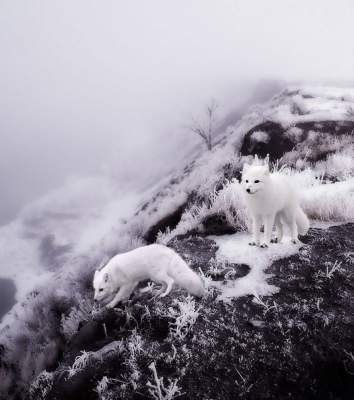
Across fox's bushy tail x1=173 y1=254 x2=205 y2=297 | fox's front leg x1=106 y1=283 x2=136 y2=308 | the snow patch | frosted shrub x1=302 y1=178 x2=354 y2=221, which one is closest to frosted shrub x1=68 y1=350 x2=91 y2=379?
fox's front leg x1=106 y1=283 x2=136 y2=308

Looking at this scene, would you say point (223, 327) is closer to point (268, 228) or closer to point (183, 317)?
point (183, 317)

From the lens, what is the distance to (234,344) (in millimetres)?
3105

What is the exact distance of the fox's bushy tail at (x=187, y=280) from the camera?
3701 millimetres

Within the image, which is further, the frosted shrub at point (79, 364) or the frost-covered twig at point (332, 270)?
the frost-covered twig at point (332, 270)

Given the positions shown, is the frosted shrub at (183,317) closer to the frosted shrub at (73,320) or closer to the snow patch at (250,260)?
the snow patch at (250,260)

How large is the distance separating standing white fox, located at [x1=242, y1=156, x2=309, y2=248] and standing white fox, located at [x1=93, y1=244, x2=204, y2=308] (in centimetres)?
108

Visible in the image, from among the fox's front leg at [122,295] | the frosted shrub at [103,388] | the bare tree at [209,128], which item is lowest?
the bare tree at [209,128]

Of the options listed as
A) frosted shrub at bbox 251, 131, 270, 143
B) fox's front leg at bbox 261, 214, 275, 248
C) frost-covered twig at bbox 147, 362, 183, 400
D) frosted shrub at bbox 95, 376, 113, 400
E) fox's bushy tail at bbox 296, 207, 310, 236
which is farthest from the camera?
frosted shrub at bbox 251, 131, 270, 143

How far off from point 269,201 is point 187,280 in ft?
4.30

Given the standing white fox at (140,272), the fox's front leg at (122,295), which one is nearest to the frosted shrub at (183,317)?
the standing white fox at (140,272)

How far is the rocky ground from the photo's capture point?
9.20 feet

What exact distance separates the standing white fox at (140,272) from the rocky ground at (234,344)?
0.17m

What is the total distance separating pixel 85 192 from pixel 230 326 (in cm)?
5744

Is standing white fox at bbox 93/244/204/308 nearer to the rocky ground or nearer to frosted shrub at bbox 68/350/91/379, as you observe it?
the rocky ground
